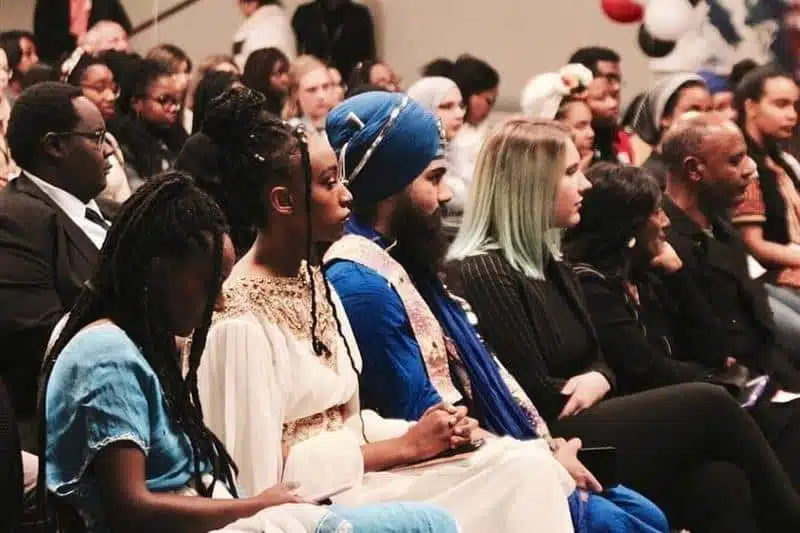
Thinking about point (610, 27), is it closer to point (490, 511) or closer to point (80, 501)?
point (490, 511)

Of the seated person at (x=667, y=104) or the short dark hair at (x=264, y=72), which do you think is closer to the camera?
the seated person at (x=667, y=104)

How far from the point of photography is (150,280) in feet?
8.43

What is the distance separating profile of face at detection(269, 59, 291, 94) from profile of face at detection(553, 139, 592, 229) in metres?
2.69

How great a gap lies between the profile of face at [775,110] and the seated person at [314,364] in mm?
3204

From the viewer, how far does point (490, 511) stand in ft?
10.2

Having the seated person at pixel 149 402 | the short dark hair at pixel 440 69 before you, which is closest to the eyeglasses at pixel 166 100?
the short dark hair at pixel 440 69

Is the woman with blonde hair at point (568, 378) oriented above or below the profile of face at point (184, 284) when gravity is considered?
below

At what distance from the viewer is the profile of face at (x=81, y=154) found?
3.96 meters

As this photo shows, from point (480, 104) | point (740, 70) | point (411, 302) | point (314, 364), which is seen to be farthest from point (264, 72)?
point (314, 364)

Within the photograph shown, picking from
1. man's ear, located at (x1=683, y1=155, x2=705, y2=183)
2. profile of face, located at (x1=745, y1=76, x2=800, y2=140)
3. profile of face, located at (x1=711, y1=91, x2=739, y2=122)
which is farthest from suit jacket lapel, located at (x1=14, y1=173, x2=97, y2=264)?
profile of face, located at (x1=711, y1=91, x2=739, y2=122)

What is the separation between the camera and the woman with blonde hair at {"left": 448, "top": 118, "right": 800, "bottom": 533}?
3.87 metres

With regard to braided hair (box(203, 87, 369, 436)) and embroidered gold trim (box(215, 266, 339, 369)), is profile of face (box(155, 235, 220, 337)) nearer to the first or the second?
embroidered gold trim (box(215, 266, 339, 369))

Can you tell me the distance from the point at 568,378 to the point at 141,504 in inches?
68.5

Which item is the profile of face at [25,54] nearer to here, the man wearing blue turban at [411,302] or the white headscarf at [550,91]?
the white headscarf at [550,91]
